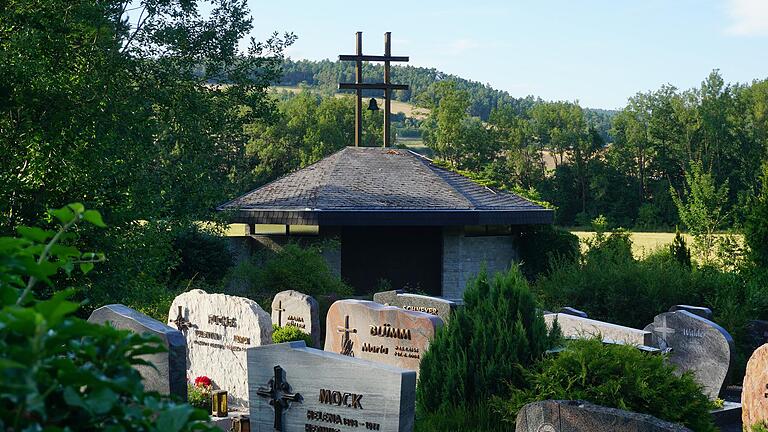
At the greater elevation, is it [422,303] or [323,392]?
[323,392]

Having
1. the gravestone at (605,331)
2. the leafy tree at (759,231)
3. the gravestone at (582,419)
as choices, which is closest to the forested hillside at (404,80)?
the leafy tree at (759,231)

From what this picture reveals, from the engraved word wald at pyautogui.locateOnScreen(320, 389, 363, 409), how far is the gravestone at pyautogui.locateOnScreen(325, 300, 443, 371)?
3.58 m

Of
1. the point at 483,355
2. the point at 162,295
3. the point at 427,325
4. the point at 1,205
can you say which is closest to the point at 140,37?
the point at 162,295

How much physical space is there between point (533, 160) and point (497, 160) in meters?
4.46

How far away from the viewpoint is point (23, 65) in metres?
16.1

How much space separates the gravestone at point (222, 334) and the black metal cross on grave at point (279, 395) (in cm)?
362

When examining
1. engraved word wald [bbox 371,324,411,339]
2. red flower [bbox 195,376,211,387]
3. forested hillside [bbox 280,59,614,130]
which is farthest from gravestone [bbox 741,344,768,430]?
forested hillside [bbox 280,59,614,130]

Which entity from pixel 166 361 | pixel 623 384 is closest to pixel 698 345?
pixel 623 384

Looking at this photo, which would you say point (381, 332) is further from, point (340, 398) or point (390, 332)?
point (340, 398)

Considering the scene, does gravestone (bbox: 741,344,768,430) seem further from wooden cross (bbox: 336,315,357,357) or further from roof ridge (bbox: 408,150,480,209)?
roof ridge (bbox: 408,150,480,209)

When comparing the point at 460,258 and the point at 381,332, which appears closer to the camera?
the point at 381,332

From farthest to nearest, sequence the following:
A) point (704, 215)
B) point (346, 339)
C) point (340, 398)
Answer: point (704, 215), point (346, 339), point (340, 398)

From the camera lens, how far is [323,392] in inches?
352

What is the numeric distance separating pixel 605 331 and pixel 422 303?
291 cm
